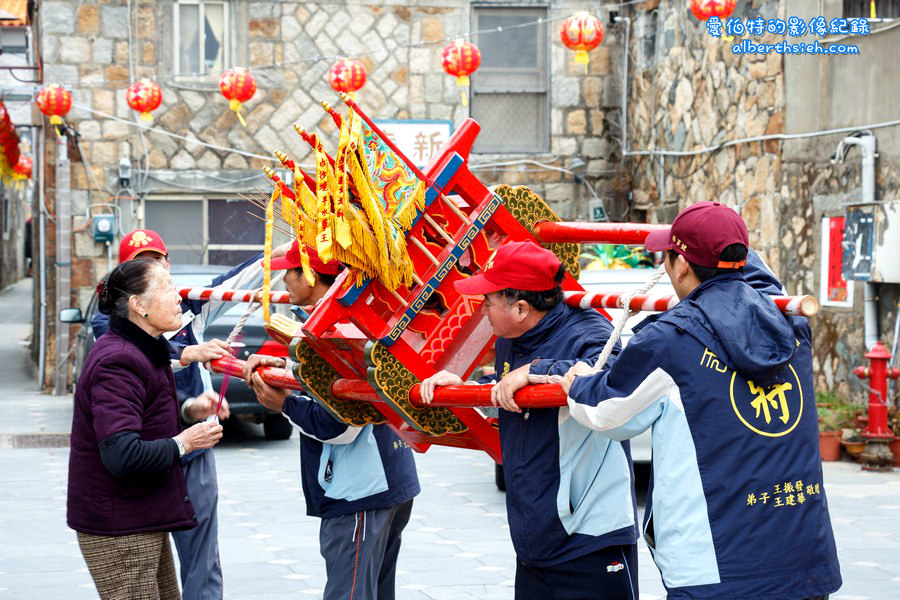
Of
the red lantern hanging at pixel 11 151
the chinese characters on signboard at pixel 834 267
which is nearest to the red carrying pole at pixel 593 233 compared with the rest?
the chinese characters on signboard at pixel 834 267

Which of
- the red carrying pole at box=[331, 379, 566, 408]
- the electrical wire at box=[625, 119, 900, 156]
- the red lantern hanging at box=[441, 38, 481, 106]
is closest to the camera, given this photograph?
the red carrying pole at box=[331, 379, 566, 408]

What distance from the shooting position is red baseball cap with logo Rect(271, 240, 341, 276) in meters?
4.55

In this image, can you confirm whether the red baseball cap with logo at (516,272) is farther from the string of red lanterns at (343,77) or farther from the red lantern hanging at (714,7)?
the string of red lanterns at (343,77)

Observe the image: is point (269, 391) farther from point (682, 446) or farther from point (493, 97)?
point (493, 97)

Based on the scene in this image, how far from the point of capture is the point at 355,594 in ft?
16.0

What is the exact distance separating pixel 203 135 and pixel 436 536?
9046mm

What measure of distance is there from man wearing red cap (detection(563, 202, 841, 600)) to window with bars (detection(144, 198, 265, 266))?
13.1 meters

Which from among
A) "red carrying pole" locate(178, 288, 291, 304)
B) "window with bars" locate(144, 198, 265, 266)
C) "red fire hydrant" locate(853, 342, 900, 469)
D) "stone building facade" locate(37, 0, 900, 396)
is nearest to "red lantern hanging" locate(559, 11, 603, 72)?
"stone building facade" locate(37, 0, 900, 396)

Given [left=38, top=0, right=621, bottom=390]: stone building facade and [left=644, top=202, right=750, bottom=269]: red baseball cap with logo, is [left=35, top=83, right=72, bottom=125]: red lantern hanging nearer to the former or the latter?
[left=38, top=0, right=621, bottom=390]: stone building facade

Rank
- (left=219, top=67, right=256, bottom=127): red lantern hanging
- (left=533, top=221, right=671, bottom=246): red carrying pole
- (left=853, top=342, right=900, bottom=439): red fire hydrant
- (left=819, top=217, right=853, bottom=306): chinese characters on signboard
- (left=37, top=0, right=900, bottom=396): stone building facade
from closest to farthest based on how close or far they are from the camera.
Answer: (left=533, top=221, right=671, bottom=246): red carrying pole, (left=853, top=342, right=900, bottom=439): red fire hydrant, (left=819, top=217, right=853, bottom=306): chinese characters on signboard, (left=219, top=67, right=256, bottom=127): red lantern hanging, (left=37, top=0, right=900, bottom=396): stone building facade

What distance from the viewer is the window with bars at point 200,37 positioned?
52.3 ft

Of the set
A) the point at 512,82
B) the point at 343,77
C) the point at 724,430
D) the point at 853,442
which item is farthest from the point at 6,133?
the point at 724,430

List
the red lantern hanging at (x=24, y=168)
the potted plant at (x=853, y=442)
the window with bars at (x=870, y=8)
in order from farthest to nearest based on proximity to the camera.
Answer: the red lantern hanging at (x=24, y=168), the window with bars at (x=870, y=8), the potted plant at (x=853, y=442)

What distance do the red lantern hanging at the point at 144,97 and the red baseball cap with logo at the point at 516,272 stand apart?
1139cm
